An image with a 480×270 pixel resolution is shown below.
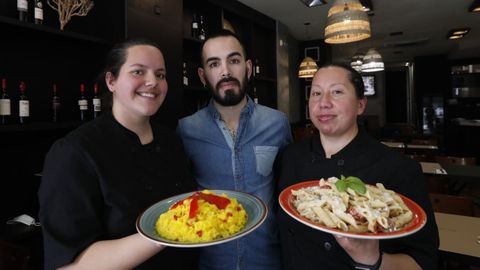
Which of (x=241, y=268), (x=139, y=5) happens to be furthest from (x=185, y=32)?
(x=241, y=268)

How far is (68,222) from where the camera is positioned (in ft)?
3.31

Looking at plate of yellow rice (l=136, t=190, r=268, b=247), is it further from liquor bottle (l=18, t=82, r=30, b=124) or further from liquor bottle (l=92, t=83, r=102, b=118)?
liquor bottle (l=92, t=83, r=102, b=118)

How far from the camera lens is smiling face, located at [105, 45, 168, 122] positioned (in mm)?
1232

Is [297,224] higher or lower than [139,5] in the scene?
lower

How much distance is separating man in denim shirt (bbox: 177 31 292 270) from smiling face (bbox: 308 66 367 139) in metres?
0.38

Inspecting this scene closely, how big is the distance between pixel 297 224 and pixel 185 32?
3433mm

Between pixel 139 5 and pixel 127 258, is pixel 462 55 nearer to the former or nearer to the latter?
pixel 139 5

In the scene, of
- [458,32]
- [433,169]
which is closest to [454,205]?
[433,169]

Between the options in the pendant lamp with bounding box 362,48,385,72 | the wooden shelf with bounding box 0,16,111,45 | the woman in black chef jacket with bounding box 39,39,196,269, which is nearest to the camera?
the woman in black chef jacket with bounding box 39,39,196,269

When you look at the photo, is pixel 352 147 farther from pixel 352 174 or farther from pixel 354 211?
pixel 354 211

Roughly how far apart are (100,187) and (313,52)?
7.91 meters

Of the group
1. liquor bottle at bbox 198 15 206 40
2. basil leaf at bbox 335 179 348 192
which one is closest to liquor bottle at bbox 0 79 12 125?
basil leaf at bbox 335 179 348 192

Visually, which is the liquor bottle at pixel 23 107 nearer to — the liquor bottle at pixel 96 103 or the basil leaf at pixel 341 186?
the liquor bottle at pixel 96 103

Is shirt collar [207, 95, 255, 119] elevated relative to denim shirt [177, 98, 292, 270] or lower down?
elevated
